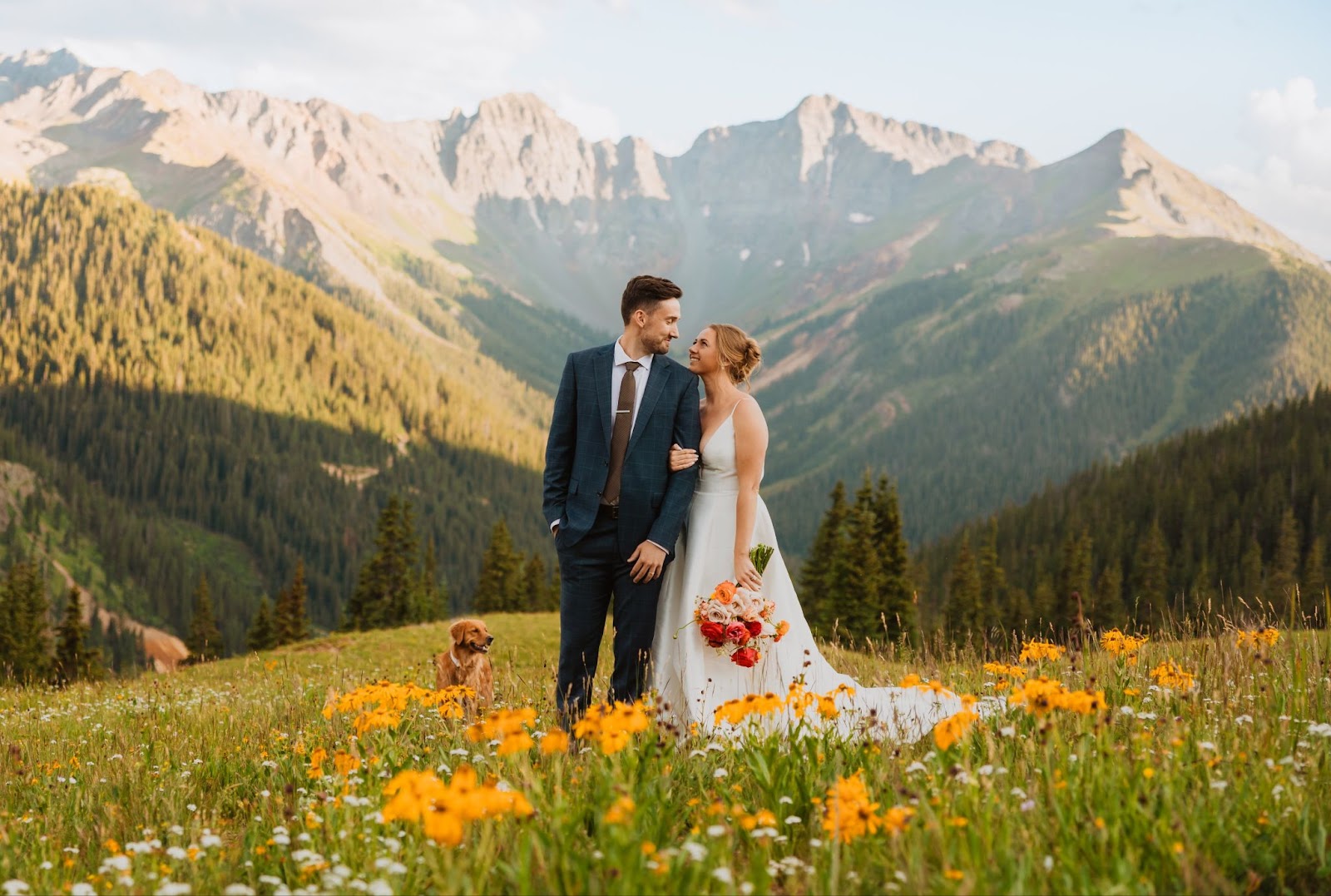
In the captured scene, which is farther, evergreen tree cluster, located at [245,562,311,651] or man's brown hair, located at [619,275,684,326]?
evergreen tree cluster, located at [245,562,311,651]

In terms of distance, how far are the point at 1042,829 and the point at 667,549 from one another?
11.4 ft

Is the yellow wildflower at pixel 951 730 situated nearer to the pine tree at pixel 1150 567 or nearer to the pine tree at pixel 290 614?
the pine tree at pixel 290 614

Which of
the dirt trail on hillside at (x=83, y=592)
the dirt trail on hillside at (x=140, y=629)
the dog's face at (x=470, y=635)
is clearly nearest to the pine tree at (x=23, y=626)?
→ the dirt trail on hillside at (x=83, y=592)

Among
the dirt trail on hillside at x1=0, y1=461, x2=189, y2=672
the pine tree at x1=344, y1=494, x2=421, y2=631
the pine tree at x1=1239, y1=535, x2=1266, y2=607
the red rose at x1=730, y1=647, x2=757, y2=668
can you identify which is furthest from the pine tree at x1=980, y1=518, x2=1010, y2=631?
the dirt trail on hillside at x1=0, y1=461, x2=189, y2=672

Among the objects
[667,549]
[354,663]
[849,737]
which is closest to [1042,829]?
[849,737]

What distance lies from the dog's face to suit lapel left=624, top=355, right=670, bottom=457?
3.68 m

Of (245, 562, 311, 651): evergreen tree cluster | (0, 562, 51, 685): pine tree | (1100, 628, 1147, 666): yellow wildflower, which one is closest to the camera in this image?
(1100, 628, 1147, 666): yellow wildflower

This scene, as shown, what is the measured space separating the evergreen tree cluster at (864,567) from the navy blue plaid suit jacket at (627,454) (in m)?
35.0

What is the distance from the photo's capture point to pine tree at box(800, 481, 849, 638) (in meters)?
45.5

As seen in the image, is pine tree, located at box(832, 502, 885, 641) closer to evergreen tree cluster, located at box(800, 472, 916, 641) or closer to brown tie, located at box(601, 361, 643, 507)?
evergreen tree cluster, located at box(800, 472, 916, 641)

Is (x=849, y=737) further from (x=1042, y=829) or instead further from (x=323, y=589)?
(x=323, y=589)

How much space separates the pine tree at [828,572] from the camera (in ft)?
149

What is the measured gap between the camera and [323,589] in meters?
170

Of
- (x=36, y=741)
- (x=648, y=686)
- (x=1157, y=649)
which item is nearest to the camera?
(x=648, y=686)
